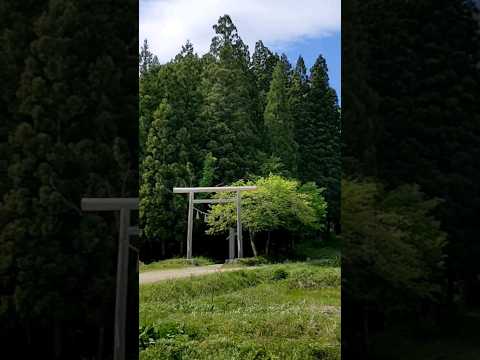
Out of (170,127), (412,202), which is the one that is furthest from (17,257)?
(412,202)

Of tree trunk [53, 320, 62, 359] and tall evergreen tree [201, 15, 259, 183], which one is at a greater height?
tall evergreen tree [201, 15, 259, 183]

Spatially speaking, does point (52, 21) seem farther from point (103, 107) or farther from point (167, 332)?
point (167, 332)

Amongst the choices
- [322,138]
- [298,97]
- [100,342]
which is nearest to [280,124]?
[298,97]

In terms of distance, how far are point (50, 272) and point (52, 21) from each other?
6.94ft

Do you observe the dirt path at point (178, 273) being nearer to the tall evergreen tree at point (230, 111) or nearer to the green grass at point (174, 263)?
the green grass at point (174, 263)

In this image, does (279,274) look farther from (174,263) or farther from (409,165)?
(409,165)

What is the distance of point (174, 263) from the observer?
585 centimetres

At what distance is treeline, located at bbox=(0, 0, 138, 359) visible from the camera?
5.23 m

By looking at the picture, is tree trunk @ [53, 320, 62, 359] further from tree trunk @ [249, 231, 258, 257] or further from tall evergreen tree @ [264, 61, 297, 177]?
tall evergreen tree @ [264, 61, 297, 177]

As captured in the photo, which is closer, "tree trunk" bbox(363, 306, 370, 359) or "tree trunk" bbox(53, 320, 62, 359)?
"tree trunk" bbox(53, 320, 62, 359)

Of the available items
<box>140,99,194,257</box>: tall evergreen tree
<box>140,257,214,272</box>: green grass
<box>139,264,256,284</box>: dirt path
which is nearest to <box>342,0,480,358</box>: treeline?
<box>139,264,256,284</box>: dirt path

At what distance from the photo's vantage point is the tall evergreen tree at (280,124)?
5984mm

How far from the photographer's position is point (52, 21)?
525 centimetres

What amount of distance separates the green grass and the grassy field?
139mm
